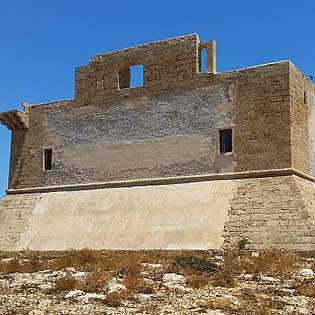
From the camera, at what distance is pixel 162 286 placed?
9930 mm

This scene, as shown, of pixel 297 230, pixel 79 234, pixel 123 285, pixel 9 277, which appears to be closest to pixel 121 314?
pixel 123 285

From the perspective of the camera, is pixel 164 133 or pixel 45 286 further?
pixel 164 133

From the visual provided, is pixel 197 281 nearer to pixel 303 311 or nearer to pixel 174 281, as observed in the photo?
pixel 174 281

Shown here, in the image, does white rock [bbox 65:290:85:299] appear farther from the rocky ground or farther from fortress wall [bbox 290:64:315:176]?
fortress wall [bbox 290:64:315:176]

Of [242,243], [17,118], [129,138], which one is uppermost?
[17,118]

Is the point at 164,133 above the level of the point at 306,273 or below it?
above

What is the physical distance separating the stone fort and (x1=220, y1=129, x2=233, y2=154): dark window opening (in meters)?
0.04

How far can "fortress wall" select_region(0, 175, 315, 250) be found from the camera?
15.7 metres

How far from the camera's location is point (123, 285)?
9859 millimetres

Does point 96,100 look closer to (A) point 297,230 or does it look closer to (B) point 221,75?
(B) point 221,75

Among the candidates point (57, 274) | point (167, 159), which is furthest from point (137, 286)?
point (167, 159)

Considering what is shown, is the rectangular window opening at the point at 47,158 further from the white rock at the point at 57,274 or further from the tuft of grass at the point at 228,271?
the white rock at the point at 57,274

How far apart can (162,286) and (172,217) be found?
25.4 ft

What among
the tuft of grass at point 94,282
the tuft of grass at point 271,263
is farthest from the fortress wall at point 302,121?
the tuft of grass at point 94,282
